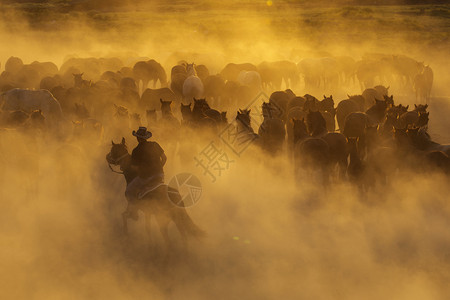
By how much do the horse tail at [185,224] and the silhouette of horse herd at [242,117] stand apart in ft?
10.7

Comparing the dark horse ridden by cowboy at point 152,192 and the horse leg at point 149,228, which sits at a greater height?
the dark horse ridden by cowboy at point 152,192

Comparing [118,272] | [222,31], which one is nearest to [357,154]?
[118,272]

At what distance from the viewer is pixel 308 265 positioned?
7.11m

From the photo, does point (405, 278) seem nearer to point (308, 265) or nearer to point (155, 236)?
point (308, 265)

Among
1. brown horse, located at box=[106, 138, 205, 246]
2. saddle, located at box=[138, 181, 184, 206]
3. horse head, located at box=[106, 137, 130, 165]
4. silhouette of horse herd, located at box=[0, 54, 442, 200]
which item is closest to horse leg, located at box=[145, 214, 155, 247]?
brown horse, located at box=[106, 138, 205, 246]

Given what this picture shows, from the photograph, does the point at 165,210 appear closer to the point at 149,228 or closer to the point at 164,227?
the point at 164,227

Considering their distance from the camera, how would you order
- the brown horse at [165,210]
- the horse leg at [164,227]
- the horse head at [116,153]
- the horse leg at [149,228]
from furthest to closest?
the horse head at [116,153]
the horse leg at [149,228]
the horse leg at [164,227]
the brown horse at [165,210]

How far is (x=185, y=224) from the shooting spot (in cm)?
733

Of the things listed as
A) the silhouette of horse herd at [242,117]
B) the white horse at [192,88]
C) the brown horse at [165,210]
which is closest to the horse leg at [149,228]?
the brown horse at [165,210]

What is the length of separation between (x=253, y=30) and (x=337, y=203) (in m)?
38.7

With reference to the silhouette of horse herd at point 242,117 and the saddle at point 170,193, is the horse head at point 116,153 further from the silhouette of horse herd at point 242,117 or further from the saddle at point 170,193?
the silhouette of horse herd at point 242,117

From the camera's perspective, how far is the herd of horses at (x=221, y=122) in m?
9.04

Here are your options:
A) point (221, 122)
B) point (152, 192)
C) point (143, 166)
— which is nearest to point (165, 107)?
point (221, 122)

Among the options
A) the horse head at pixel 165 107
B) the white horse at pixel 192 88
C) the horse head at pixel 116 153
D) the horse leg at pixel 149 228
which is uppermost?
the horse head at pixel 116 153
